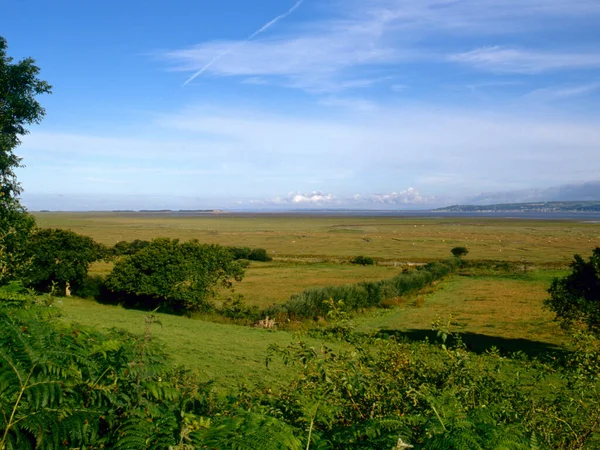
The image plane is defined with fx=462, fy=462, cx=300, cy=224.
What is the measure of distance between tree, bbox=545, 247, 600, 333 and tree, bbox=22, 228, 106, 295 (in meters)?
30.7

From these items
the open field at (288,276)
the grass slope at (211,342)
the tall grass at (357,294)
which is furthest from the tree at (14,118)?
the open field at (288,276)

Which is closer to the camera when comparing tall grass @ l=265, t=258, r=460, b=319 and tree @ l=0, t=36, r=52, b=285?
tree @ l=0, t=36, r=52, b=285

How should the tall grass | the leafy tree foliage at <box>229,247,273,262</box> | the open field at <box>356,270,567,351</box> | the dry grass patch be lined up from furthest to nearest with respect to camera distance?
the leafy tree foliage at <box>229,247,273,262</box> < the tall grass < the dry grass patch < the open field at <box>356,270,567,351</box>

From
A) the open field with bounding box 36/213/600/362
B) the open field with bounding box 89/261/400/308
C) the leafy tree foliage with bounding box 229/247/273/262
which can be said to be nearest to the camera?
the open field with bounding box 36/213/600/362

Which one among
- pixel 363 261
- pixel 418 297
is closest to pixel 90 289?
pixel 418 297

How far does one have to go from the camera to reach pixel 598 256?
22094mm

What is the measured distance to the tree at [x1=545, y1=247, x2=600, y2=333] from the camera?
21.1 metres

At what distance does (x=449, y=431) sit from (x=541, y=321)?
37.0 m

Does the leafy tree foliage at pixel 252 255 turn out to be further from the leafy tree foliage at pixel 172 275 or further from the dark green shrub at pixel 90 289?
the leafy tree foliage at pixel 172 275

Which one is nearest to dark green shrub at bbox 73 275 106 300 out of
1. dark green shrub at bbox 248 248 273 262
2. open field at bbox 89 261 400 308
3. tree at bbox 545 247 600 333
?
open field at bbox 89 261 400 308

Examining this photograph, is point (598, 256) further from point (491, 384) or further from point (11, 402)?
point (11, 402)

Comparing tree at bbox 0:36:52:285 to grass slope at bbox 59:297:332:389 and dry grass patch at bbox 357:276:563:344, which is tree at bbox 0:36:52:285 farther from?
dry grass patch at bbox 357:276:563:344

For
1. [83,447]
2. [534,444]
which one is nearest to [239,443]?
[83,447]

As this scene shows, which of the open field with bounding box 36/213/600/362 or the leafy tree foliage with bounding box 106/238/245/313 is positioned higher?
the leafy tree foliage with bounding box 106/238/245/313
